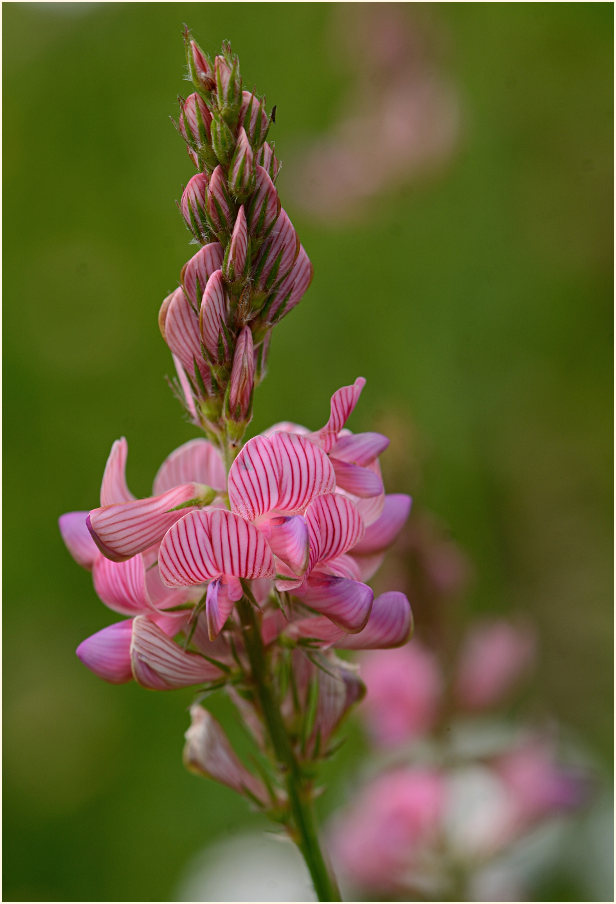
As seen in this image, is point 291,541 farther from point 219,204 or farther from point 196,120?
point 196,120

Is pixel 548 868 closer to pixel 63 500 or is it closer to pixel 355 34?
pixel 63 500

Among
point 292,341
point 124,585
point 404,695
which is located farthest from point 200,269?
point 292,341

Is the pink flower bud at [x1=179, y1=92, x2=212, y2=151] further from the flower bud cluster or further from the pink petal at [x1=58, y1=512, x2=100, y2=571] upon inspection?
the pink petal at [x1=58, y1=512, x2=100, y2=571]

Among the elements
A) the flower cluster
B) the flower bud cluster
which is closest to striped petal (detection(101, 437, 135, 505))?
the flower cluster

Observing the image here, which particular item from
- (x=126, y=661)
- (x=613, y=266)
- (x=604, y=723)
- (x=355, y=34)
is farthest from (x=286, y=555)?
(x=355, y=34)

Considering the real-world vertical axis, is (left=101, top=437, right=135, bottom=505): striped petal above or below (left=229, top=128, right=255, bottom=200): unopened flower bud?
below

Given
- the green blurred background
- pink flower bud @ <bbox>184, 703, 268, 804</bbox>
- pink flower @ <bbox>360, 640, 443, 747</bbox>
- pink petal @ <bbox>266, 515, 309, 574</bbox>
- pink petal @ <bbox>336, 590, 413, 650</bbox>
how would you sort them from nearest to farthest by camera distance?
pink petal @ <bbox>266, 515, 309, 574</bbox>
pink petal @ <bbox>336, 590, 413, 650</bbox>
pink flower bud @ <bbox>184, 703, 268, 804</bbox>
pink flower @ <bbox>360, 640, 443, 747</bbox>
the green blurred background

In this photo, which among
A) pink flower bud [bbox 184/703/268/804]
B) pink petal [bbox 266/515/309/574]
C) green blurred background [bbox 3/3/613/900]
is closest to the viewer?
pink petal [bbox 266/515/309/574]

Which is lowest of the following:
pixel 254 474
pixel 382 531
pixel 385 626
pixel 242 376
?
pixel 385 626
